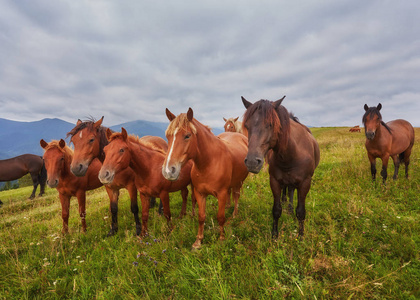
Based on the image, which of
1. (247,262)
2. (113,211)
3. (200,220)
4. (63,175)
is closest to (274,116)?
(247,262)

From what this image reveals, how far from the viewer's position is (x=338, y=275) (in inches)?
94.3

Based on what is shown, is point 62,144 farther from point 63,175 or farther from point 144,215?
point 144,215

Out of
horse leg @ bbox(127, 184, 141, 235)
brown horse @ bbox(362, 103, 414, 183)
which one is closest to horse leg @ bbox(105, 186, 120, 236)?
horse leg @ bbox(127, 184, 141, 235)

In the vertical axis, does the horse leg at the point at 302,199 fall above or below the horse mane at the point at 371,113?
below

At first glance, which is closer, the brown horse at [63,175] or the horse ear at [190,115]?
the horse ear at [190,115]

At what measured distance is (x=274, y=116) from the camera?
297cm

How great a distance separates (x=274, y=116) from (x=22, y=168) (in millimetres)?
17239

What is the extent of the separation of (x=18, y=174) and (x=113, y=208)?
43.4 feet

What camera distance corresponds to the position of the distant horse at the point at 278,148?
2.81 metres

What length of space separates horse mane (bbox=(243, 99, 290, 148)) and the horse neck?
2.64 meters

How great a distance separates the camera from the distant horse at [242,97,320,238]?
281 cm

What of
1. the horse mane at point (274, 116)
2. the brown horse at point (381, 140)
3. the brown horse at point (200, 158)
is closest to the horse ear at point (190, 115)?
the brown horse at point (200, 158)

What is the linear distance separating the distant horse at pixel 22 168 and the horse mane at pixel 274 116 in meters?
16.5

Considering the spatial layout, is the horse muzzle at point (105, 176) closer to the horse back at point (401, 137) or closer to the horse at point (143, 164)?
the horse at point (143, 164)
